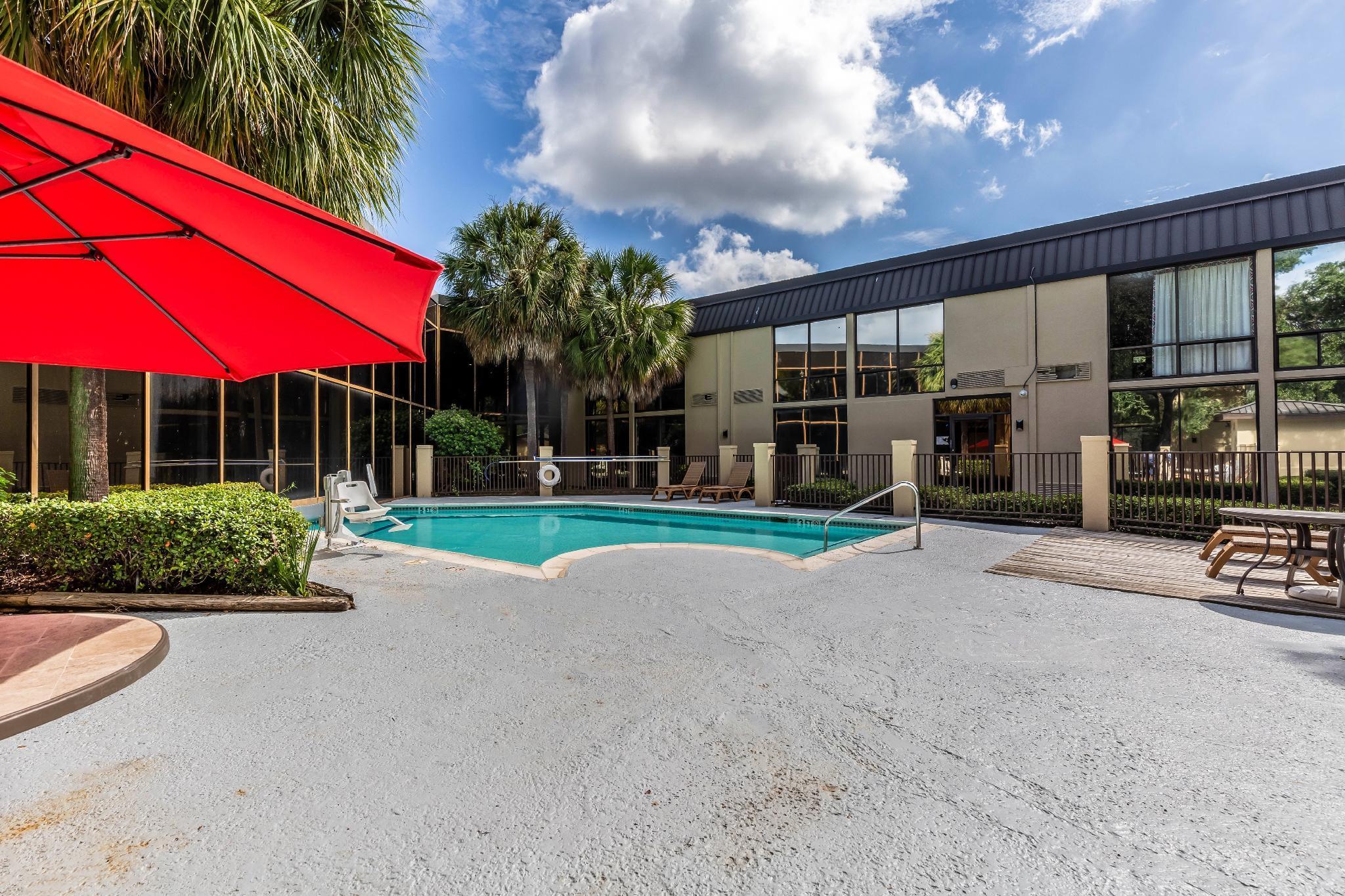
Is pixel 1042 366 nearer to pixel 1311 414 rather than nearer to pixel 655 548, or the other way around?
pixel 1311 414

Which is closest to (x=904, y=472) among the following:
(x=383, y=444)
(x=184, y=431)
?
(x=184, y=431)

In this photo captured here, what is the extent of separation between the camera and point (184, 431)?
7664 millimetres

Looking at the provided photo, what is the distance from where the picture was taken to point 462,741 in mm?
2346

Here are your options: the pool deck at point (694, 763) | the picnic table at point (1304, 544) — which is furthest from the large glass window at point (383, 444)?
the picnic table at point (1304, 544)

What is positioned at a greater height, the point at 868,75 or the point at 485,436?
the point at 868,75

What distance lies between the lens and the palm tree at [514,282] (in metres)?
14.7

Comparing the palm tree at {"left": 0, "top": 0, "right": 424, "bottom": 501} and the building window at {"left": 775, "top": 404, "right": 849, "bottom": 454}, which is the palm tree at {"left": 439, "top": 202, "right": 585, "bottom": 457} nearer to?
the building window at {"left": 775, "top": 404, "right": 849, "bottom": 454}

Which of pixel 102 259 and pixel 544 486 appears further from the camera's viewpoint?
pixel 544 486

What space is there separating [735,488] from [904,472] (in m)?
4.50

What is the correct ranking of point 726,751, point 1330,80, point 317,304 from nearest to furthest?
point 726,751 < point 317,304 < point 1330,80

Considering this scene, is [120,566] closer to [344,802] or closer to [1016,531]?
[344,802]

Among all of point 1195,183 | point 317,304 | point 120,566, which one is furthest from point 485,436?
point 1195,183

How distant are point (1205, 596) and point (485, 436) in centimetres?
1397

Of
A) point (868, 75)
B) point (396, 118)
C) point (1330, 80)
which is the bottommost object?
point (396, 118)
